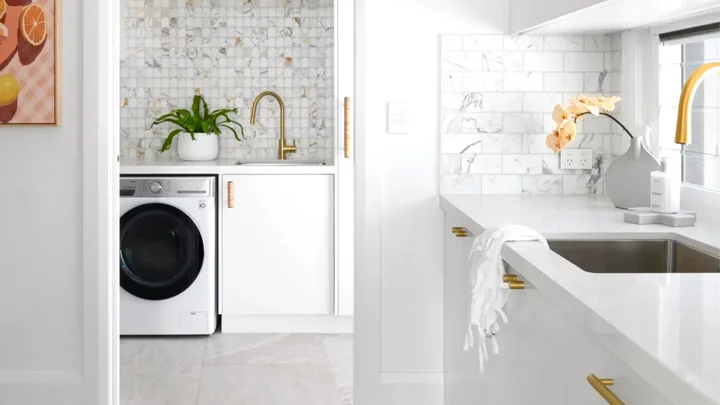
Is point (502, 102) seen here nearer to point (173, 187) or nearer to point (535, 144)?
point (535, 144)

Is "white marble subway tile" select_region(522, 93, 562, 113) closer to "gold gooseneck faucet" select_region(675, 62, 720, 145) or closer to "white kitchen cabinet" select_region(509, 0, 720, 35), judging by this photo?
"white kitchen cabinet" select_region(509, 0, 720, 35)

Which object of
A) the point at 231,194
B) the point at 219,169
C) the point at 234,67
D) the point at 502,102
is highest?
the point at 234,67

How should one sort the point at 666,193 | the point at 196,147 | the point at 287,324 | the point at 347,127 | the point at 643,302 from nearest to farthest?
the point at 643,302 → the point at 666,193 → the point at 347,127 → the point at 287,324 → the point at 196,147

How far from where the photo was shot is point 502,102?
3258mm

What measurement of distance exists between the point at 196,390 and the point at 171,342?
2.84 feet

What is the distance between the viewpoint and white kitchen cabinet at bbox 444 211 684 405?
1388mm

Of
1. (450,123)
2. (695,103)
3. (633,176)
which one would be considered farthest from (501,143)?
(695,103)

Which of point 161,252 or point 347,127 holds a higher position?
point 347,127

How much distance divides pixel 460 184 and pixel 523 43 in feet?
1.88

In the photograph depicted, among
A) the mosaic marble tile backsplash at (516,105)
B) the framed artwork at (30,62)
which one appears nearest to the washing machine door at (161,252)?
the framed artwork at (30,62)

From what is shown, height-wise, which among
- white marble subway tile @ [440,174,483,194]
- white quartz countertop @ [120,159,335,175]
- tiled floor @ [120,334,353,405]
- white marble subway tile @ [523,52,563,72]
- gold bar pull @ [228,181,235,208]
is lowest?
tiled floor @ [120,334,353,405]

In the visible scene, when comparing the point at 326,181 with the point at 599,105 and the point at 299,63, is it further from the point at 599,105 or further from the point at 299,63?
the point at 599,105

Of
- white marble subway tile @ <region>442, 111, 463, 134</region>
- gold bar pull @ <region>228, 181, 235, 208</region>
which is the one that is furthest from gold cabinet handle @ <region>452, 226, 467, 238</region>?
gold bar pull @ <region>228, 181, 235, 208</region>

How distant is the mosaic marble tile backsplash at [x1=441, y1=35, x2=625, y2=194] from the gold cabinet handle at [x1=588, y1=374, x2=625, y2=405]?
193 cm
